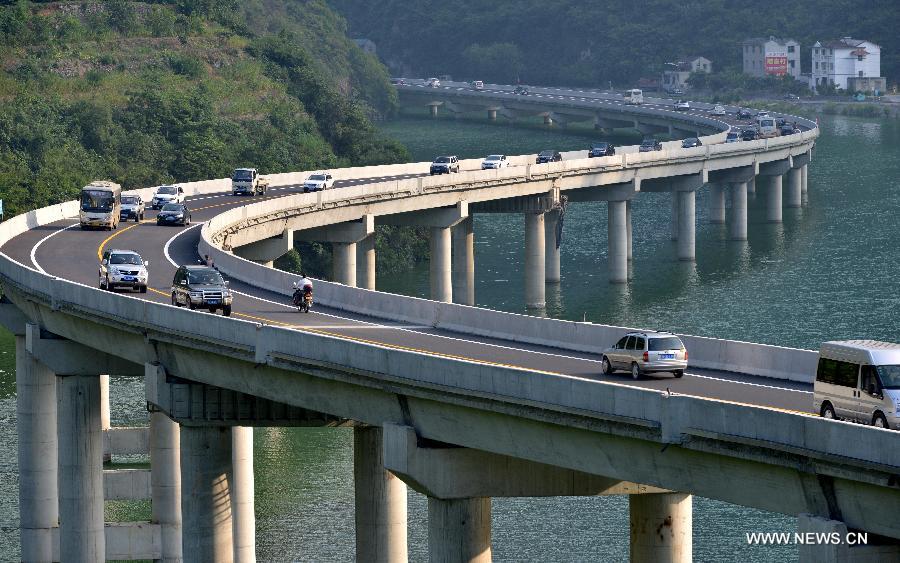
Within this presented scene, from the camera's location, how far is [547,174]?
14488cm

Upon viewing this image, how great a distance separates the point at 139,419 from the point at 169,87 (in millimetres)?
103628

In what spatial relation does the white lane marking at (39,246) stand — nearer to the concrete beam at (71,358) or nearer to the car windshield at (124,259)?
the car windshield at (124,259)

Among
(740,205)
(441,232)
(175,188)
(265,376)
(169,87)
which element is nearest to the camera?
(265,376)

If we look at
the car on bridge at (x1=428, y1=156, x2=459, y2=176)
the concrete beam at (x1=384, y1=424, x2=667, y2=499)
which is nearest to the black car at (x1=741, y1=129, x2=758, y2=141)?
the car on bridge at (x1=428, y1=156, x2=459, y2=176)

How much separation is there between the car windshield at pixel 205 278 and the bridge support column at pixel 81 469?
23.3 feet

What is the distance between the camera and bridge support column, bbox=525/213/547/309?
464 feet

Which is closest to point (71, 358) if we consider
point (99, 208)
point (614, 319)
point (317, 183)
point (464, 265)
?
point (99, 208)

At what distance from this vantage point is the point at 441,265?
436 ft

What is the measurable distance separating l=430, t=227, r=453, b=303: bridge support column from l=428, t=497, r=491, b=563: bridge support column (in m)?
80.5

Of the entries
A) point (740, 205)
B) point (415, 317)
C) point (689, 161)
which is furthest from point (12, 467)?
point (740, 205)

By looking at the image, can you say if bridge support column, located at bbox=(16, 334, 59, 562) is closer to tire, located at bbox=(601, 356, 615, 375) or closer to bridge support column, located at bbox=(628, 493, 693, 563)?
tire, located at bbox=(601, 356, 615, 375)

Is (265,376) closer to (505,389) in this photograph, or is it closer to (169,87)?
(505,389)

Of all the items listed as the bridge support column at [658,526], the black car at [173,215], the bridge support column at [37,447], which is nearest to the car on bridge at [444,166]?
the black car at [173,215]

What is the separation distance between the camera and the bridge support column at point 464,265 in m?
139
